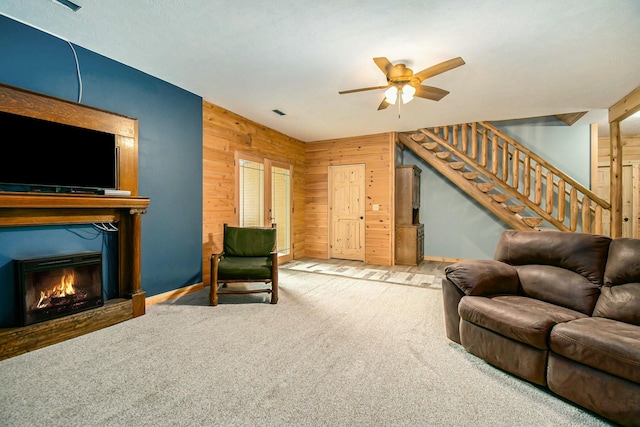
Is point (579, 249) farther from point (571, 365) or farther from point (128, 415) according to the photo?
point (128, 415)

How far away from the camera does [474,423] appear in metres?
1.49

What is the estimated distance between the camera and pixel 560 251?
2.30 metres

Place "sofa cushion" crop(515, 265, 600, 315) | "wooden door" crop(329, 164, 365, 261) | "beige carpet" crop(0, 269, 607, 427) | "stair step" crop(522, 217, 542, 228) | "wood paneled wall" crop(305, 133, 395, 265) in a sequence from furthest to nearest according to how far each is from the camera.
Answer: "wooden door" crop(329, 164, 365, 261), "wood paneled wall" crop(305, 133, 395, 265), "stair step" crop(522, 217, 542, 228), "sofa cushion" crop(515, 265, 600, 315), "beige carpet" crop(0, 269, 607, 427)

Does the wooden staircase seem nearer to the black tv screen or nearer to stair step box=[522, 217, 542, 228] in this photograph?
stair step box=[522, 217, 542, 228]

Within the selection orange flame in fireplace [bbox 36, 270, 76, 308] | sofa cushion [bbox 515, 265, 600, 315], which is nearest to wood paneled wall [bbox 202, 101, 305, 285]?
orange flame in fireplace [bbox 36, 270, 76, 308]

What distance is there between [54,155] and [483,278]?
3817mm

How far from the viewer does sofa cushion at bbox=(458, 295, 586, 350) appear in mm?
1732

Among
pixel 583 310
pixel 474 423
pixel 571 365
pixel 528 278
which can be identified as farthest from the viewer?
pixel 528 278

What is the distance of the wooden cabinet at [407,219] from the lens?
554 centimetres

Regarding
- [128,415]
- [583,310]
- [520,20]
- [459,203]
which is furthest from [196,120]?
[459,203]

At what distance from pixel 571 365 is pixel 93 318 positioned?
3662 mm

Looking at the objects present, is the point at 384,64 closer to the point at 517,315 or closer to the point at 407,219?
the point at 517,315

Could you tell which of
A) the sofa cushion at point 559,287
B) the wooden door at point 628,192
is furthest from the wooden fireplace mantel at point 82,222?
the wooden door at point 628,192

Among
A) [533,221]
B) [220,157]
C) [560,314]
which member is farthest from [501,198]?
[220,157]
